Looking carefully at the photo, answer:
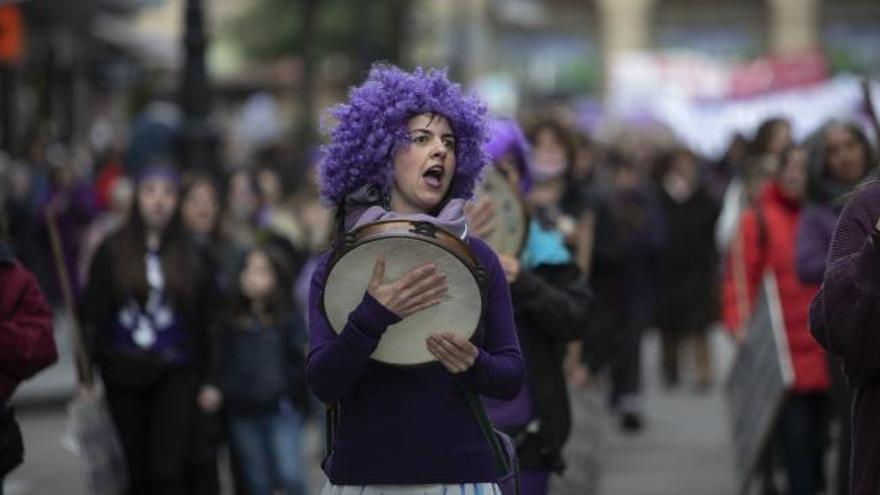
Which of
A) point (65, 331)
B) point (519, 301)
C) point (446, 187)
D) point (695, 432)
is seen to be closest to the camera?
point (446, 187)

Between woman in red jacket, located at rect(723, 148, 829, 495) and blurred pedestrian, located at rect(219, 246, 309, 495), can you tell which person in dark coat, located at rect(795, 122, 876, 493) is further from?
blurred pedestrian, located at rect(219, 246, 309, 495)

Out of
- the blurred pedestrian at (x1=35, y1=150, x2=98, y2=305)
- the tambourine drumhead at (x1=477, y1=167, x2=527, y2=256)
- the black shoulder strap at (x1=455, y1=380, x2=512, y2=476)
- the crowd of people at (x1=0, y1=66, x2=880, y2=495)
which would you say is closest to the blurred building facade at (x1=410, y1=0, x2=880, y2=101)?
the blurred pedestrian at (x1=35, y1=150, x2=98, y2=305)

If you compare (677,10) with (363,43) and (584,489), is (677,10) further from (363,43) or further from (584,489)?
(584,489)

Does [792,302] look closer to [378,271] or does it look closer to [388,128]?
[388,128]

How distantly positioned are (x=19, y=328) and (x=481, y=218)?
1.52 m

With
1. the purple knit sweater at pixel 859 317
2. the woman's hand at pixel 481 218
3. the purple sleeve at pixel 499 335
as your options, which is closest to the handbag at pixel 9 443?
the woman's hand at pixel 481 218

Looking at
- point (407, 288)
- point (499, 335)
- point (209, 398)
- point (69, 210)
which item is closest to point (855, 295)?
point (499, 335)

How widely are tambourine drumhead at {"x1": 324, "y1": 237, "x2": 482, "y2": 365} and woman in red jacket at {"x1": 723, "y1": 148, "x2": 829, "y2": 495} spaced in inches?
163

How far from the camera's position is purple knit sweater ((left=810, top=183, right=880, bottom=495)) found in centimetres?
492

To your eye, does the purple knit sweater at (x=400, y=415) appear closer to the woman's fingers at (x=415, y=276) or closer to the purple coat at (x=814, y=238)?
the woman's fingers at (x=415, y=276)

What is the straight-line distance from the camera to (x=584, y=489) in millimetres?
8492

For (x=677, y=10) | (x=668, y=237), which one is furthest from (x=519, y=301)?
(x=677, y=10)

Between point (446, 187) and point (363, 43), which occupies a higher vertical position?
point (446, 187)

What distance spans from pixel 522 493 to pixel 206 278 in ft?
7.75
